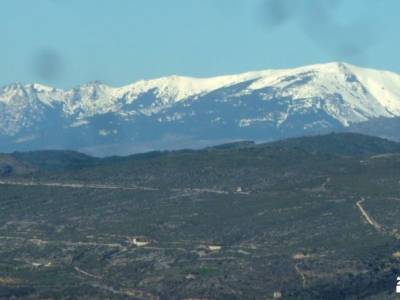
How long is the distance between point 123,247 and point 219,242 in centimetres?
999

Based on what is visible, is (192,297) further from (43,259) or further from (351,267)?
(43,259)

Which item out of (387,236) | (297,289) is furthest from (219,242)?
(297,289)

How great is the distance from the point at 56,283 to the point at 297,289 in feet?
79.8

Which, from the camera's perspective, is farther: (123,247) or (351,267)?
(123,247)

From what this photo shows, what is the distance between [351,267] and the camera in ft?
573

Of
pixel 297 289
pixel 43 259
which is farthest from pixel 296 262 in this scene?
pixel 43 259

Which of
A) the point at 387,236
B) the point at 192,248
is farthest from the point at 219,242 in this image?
the point at 387,236

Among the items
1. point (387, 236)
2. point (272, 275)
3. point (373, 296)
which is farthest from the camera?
point (387, 236)

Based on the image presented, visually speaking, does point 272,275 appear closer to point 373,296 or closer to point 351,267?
point 351,267

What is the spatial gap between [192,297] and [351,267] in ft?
60.7

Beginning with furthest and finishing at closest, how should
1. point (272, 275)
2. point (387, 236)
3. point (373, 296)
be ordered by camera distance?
point (387, 236)
point (272, 275)
point (373, 296)

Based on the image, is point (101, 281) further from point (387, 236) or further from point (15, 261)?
point (387, 236)

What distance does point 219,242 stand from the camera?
646 ft

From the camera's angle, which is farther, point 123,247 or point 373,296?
point 123,247
